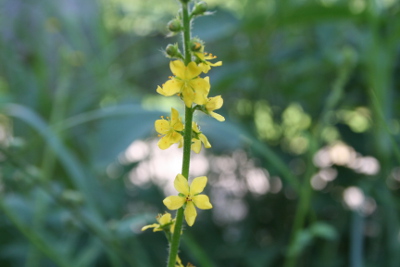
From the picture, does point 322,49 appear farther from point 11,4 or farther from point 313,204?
point 11,4

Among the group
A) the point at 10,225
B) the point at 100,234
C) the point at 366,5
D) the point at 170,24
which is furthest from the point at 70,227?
the point at 366,5

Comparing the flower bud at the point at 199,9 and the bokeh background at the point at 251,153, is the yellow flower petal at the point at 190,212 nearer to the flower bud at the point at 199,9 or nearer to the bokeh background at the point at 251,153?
the flower bud at the point at 199,9

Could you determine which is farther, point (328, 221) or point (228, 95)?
point (228, 95)

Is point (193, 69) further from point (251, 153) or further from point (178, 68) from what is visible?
point (251, 153)

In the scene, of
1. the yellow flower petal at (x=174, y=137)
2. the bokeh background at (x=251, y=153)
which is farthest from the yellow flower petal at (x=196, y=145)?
the bokeh background at (x=251, y=153)

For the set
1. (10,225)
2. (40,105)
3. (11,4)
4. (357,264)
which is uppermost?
(11,4)

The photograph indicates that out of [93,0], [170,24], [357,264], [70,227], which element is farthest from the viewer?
[93,0]
